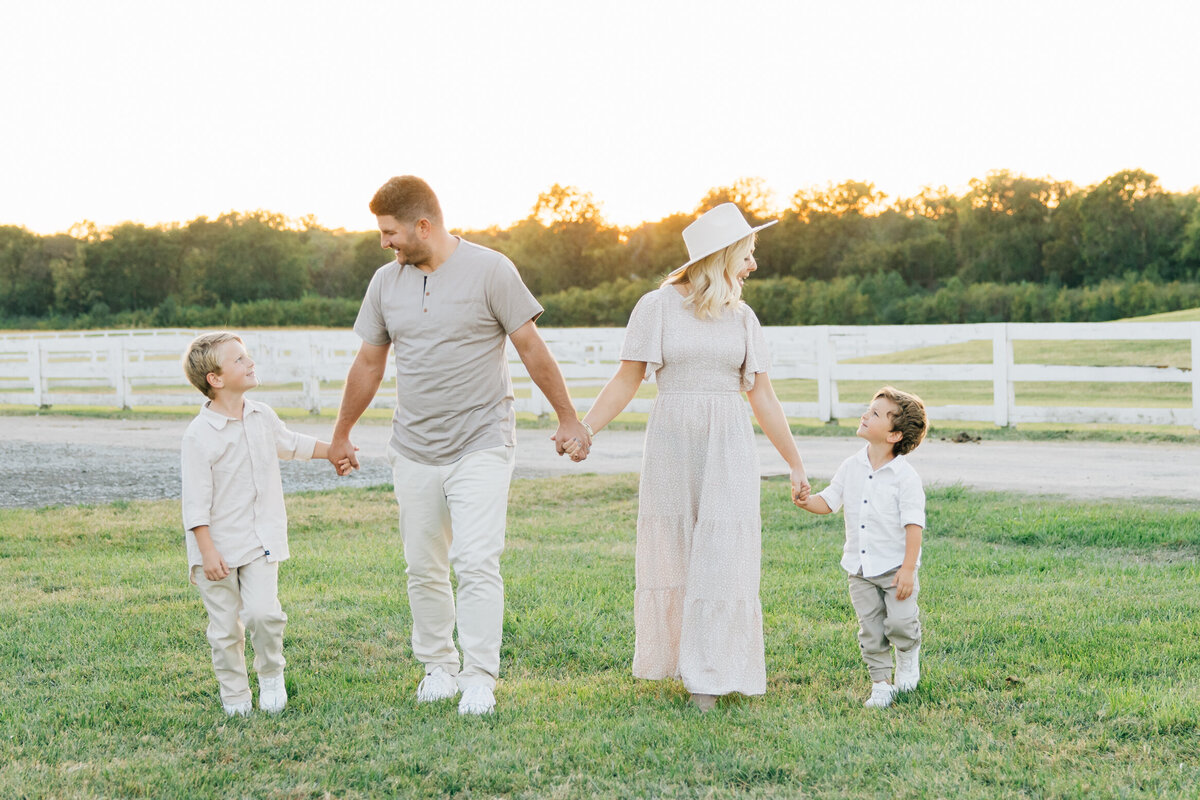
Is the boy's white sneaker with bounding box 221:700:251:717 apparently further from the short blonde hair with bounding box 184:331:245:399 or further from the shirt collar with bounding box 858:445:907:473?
the shirt collar with bounding box 858:445:907:473

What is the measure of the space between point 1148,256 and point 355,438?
163 feet

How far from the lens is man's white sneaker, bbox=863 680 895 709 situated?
4.32 m

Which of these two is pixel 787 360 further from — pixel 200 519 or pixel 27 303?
pixel 27 303

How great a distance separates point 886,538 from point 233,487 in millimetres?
2454

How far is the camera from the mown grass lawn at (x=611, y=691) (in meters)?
3.66

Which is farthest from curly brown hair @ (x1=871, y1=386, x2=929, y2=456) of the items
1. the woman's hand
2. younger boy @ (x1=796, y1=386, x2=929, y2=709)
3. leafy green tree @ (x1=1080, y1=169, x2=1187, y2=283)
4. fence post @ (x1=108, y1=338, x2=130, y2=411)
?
leafy green tree @ (x1=1080, y1=169, x2=1187, y2=283)

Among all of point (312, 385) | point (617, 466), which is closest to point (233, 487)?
point (617, 466)

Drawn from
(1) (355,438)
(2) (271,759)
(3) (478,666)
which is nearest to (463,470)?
(3) (478,666)

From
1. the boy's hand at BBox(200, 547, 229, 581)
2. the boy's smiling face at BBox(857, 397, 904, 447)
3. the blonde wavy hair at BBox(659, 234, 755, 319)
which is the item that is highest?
the blonde wavy hair at BBox(659, 234, 755, 319)

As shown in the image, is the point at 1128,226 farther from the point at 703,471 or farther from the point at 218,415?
the point at 218,415

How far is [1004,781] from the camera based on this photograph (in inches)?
140

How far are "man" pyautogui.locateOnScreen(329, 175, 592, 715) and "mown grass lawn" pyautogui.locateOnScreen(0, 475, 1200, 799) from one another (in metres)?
0.43

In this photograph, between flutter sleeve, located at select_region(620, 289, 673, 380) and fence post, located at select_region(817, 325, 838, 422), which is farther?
fence post, located at select_region(817, 325, 838, 422)

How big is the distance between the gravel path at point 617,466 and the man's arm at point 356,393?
6040 millimetres
